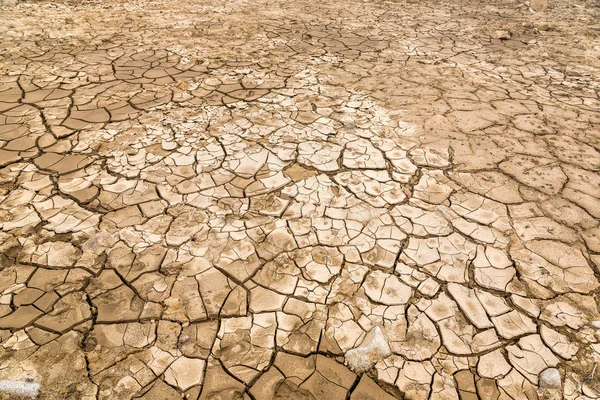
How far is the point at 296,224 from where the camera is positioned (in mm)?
2344

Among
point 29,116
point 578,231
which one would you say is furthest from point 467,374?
point 29,116

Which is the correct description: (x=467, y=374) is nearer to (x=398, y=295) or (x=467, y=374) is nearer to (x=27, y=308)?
(x=398, y=295)

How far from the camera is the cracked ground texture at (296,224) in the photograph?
1.64m

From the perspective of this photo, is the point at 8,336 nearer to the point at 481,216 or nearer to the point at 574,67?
the point at 481,216

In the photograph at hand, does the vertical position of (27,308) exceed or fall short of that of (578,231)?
it falls short

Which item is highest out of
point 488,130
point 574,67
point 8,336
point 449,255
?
point 574,67

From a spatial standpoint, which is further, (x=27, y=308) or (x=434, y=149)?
(x=434, y=149)

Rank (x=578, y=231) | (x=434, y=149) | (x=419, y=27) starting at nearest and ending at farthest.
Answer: (x=578, y=231), (x=434, y=149), (x=419, y=27)

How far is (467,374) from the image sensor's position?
161 centimetres

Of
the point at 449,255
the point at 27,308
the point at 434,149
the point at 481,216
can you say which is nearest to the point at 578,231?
the point at 481,216

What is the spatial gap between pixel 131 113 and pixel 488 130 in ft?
10.9

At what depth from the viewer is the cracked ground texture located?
164 centimetres

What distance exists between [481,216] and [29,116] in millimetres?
3888

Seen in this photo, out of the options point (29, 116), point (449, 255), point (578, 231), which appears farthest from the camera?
point (29, 116)
